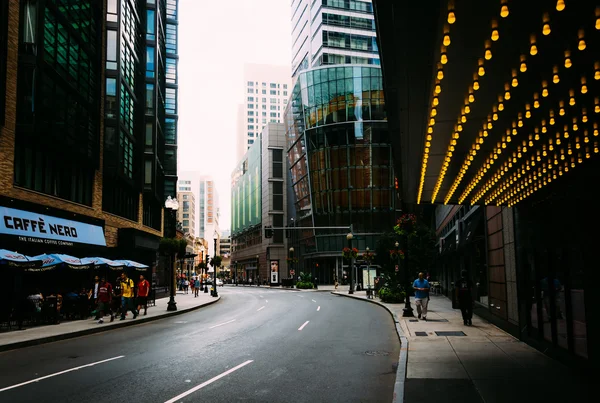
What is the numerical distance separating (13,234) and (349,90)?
56.3 meters

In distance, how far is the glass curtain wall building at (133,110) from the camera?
3122 cm

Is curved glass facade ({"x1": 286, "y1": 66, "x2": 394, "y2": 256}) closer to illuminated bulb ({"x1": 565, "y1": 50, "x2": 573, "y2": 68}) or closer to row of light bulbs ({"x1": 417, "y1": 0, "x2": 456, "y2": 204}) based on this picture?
row of light bulbs ({"x1": 417, "y1": 0, "x2": 456, "y2": 204})

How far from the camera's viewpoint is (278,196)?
103375mm

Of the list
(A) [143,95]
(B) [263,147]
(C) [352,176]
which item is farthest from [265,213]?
(A) [143,95]

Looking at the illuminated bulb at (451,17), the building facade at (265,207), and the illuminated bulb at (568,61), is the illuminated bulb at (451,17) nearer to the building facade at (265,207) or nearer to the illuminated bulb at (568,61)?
the illuminated bulb at (568,61)

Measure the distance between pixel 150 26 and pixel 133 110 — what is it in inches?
424

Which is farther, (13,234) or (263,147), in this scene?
(263,147)

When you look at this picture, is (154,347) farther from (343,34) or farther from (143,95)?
(343,34)

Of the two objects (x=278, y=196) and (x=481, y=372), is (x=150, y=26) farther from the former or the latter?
(x=278, y=196)

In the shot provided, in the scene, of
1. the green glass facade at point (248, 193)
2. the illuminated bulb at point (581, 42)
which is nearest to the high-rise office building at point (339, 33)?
the green glass facade at point (248, 193)

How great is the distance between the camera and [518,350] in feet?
38.2

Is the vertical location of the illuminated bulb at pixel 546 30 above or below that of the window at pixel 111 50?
below

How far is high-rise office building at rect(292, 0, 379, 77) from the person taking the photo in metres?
88.3

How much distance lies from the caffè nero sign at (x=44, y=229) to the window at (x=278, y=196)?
74115 millimetres
